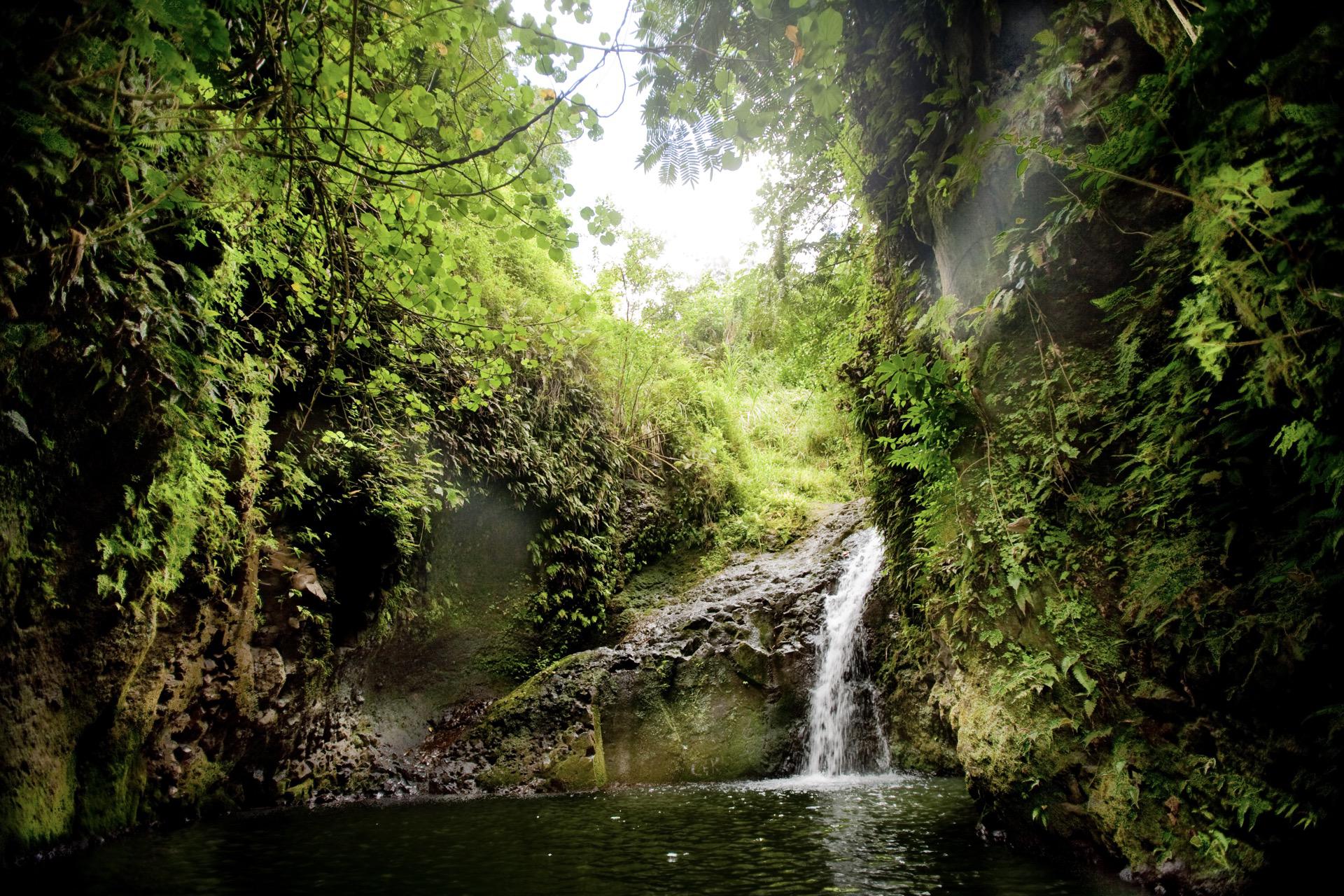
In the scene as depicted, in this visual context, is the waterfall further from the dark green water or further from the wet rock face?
the dark green water

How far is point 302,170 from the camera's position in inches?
129

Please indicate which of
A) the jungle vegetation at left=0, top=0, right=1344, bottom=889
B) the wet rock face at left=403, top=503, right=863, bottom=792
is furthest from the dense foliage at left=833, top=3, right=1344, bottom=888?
the wet rock face at left=403, top=503, right=863, bottom=792

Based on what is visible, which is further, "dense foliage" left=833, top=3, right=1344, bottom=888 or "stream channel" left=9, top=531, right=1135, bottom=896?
"stream channel" left=9, top=531, right=1135, bottom=896

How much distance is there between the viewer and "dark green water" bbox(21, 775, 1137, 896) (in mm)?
3182

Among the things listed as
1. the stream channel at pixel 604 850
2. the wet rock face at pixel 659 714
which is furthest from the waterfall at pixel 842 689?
the stream channel at pixel 604 850

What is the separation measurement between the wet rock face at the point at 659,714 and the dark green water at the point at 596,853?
1.03 meters

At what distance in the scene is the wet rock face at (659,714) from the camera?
641cm

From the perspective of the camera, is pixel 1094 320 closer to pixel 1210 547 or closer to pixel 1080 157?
pixel 1080 157

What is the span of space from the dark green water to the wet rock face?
1026mm

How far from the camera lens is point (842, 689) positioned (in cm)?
677

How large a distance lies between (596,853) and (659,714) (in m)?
3.19

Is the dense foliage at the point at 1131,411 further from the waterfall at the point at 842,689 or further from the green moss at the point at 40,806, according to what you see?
the green moss at the point at 40,806

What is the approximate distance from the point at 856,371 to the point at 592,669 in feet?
14.9

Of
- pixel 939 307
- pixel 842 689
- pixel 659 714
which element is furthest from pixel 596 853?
pixel 939 307
